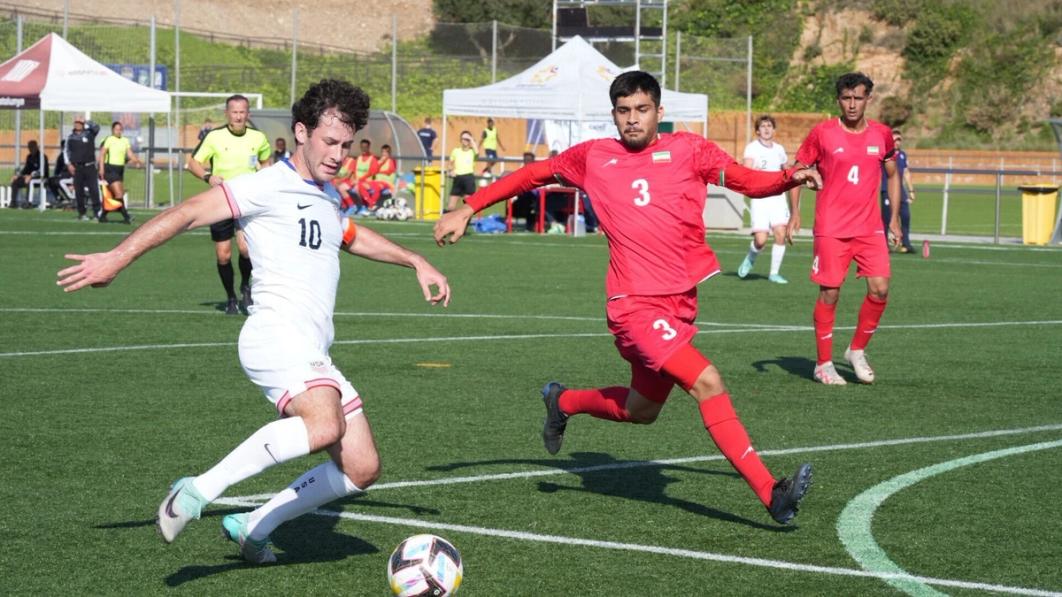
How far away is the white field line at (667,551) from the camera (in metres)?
5.68

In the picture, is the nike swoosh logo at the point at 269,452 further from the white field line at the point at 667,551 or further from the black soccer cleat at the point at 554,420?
the black soccer cleat at the point at 554,420

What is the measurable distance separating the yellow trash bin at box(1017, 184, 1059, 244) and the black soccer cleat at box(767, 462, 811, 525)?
76.0 ft

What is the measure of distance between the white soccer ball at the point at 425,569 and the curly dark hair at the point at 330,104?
5.60 ft

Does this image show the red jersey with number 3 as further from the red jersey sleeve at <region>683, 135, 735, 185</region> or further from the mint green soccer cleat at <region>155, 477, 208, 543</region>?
the mint green soccer cleat at <region>155, 477, 208, 543</region>

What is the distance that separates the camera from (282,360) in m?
5.69

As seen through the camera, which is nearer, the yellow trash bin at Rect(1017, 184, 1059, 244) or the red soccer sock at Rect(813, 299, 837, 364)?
the red soccer sock at Rect(813, 299, 837, 364)

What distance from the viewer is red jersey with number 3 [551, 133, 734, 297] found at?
22.8ft

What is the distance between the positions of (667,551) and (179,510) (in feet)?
6.58

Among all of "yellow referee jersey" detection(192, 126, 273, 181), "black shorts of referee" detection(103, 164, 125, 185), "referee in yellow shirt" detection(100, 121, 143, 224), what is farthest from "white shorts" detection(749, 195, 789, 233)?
"black shorts of referee" detection(103, 164, 125, 185)

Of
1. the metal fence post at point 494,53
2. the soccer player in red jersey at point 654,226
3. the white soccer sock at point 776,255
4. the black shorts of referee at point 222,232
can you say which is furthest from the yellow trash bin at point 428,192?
the soccer player in red jersey at point 654,226

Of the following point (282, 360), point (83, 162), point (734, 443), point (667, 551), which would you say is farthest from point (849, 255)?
point (83, 162)

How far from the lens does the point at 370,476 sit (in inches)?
231

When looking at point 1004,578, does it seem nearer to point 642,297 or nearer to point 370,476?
point 642,297

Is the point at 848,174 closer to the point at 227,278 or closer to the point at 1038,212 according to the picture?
the point at 227,278
